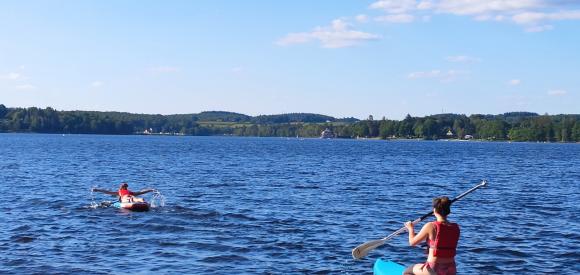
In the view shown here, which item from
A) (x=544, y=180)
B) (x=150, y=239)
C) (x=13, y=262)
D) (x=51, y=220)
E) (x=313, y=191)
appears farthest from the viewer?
(x=544, y=180)

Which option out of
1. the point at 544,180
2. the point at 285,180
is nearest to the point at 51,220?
the point at 285,180

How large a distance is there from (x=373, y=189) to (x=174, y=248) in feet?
94.3

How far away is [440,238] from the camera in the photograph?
615 inches

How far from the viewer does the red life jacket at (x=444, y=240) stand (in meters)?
15.5

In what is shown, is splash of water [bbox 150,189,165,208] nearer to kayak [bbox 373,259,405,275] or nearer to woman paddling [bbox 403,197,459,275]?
kayak [bbox 373,259,405,275]

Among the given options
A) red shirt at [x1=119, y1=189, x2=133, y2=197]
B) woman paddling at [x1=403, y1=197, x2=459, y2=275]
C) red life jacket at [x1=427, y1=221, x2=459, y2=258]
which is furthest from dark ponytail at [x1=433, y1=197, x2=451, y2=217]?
red shirt at [x1=119, y1=189, x2=133, y2=197]

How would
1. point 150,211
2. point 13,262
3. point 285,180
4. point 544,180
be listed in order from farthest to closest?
point 544,180 < point 285,180 < point 150,211 < point 13,262

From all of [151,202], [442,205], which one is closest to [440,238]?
[442,205]

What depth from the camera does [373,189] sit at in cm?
5356

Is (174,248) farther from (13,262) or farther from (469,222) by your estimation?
(469,222)

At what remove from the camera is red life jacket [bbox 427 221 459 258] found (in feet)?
51.0

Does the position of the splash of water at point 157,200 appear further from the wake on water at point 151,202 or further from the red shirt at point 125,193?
the red shirt at point 125,193

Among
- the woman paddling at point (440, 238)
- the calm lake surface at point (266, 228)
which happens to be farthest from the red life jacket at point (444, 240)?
the calm lake surface at point (266, 228)

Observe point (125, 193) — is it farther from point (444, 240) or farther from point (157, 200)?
point (444, 240)
